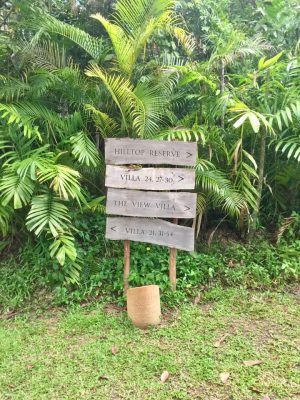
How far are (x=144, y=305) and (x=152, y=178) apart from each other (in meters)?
0.97

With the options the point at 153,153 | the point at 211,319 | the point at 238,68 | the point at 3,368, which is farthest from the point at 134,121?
the point at 3,368

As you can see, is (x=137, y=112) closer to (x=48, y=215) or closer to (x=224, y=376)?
(x=48, y=215)

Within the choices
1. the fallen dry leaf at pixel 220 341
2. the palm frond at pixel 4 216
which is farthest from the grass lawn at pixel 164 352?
the palm frond at pixel 4 216

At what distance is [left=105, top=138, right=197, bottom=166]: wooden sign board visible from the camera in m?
2.96

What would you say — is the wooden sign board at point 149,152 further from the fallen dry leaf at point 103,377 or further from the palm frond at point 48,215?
the fallen dry leaf at point 103,377

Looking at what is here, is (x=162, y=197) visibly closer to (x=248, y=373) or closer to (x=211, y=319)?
(x=211, y=319)

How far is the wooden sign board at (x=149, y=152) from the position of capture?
2.96m

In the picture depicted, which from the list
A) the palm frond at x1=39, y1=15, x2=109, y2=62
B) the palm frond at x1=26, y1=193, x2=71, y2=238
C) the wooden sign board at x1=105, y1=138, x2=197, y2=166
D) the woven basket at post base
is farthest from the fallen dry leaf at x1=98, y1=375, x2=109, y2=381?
the palm frond at x1=39, y1=15, x2=109, y2=62

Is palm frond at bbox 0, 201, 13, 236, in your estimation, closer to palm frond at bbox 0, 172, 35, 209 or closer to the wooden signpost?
palm frond at bbox 0, 172, 35, 209

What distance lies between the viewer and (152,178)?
299 cm

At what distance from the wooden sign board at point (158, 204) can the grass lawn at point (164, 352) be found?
754 millimetres

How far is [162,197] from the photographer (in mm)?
3000

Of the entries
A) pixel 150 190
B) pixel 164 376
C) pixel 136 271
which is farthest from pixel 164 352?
pixel 150 190

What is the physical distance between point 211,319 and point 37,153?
201cm
